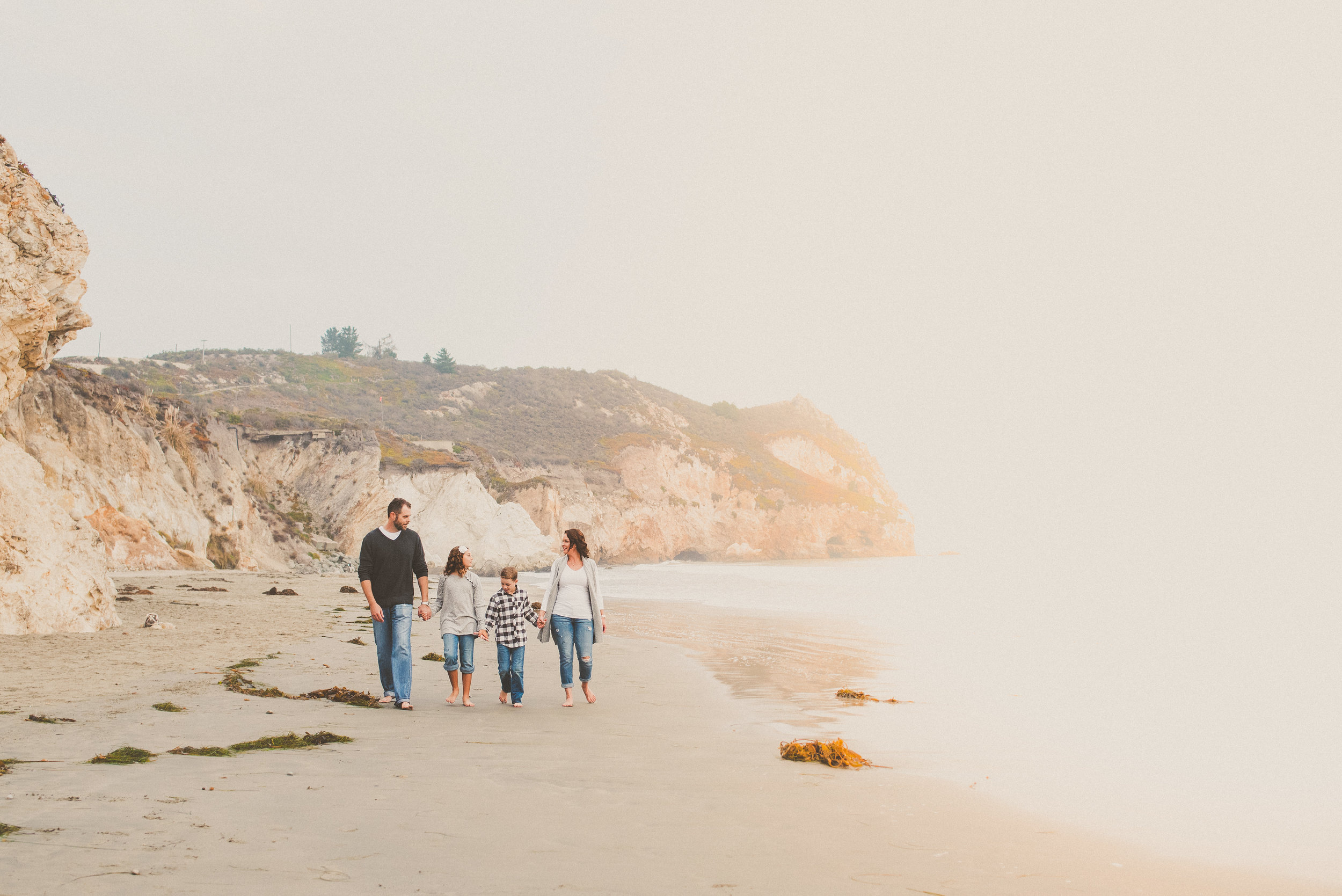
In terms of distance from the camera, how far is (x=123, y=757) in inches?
174

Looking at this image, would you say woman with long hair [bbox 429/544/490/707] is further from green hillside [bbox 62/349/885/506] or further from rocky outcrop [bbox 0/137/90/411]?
green hillside [bbox 62/349/885/506]

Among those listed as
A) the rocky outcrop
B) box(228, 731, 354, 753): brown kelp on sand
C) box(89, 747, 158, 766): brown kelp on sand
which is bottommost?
box(228, 731, 354, 753): brown kelp on sand

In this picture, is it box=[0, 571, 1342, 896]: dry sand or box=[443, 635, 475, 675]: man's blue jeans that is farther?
box=[443, 635, 475, 675]: man's blue jeans

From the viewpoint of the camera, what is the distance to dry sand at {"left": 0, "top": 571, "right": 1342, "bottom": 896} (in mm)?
2990

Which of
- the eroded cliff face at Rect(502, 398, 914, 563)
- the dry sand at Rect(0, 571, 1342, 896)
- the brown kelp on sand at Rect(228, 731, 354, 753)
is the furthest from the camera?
the eroded cliff face at Rect(502, 398, 914, 563)

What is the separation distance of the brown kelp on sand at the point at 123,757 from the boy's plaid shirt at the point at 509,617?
128 inches

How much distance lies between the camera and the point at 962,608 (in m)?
21.5

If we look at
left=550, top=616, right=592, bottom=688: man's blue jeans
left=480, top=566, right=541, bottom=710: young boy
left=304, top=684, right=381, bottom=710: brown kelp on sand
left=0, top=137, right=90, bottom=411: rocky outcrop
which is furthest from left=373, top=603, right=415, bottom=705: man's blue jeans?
left=0, top=137, right=90, bottom=411: rocky outcrop

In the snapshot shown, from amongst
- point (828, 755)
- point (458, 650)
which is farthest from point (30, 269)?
point (828, 755)

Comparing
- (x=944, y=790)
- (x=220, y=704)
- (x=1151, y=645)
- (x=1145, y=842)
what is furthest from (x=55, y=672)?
(x=1151, y=645)

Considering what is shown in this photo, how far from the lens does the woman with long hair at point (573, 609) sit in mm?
7699

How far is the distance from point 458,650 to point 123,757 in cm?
Result: 339

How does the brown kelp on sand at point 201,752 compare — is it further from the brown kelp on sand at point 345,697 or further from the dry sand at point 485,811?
the brown kelp on sand at point 345,697

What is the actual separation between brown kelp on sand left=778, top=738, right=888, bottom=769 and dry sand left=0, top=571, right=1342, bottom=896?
0.16 m
